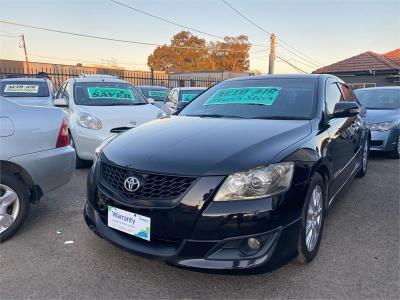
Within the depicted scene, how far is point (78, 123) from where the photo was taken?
536 cm

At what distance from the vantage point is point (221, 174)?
7.02 feet

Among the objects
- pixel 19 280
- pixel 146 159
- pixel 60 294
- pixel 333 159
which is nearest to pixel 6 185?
pixel 19 280

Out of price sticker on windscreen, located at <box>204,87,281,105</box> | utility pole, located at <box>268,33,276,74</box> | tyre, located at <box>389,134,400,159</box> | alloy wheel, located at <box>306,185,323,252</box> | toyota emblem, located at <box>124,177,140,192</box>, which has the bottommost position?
tyre, located at <box>389,134,400,159</box>

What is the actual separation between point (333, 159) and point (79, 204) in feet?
9.08

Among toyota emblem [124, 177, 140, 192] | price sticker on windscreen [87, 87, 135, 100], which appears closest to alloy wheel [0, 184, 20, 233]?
toyota emblem [124, 177, 140, 192]

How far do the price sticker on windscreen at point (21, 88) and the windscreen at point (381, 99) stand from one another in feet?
27.6

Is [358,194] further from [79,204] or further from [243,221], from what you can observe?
[79,204]

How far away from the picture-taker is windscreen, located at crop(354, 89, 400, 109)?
7220 mm

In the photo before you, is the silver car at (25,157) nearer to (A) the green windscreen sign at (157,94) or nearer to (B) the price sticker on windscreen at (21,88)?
(B) the price sticker on windscreen at (21,88)

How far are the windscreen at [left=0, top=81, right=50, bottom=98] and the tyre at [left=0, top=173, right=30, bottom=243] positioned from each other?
7208 mm

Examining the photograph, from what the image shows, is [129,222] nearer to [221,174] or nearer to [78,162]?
[221,174]

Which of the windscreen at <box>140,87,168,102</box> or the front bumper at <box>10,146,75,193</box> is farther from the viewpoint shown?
the windscreen at <box>140,87,168,102</box>

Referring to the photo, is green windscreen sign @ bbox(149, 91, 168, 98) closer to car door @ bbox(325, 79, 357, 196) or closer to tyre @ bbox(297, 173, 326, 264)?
car door @ bbox(325, 79, 357, 196)

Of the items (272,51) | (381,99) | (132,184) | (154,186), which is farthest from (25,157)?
(272,51)
